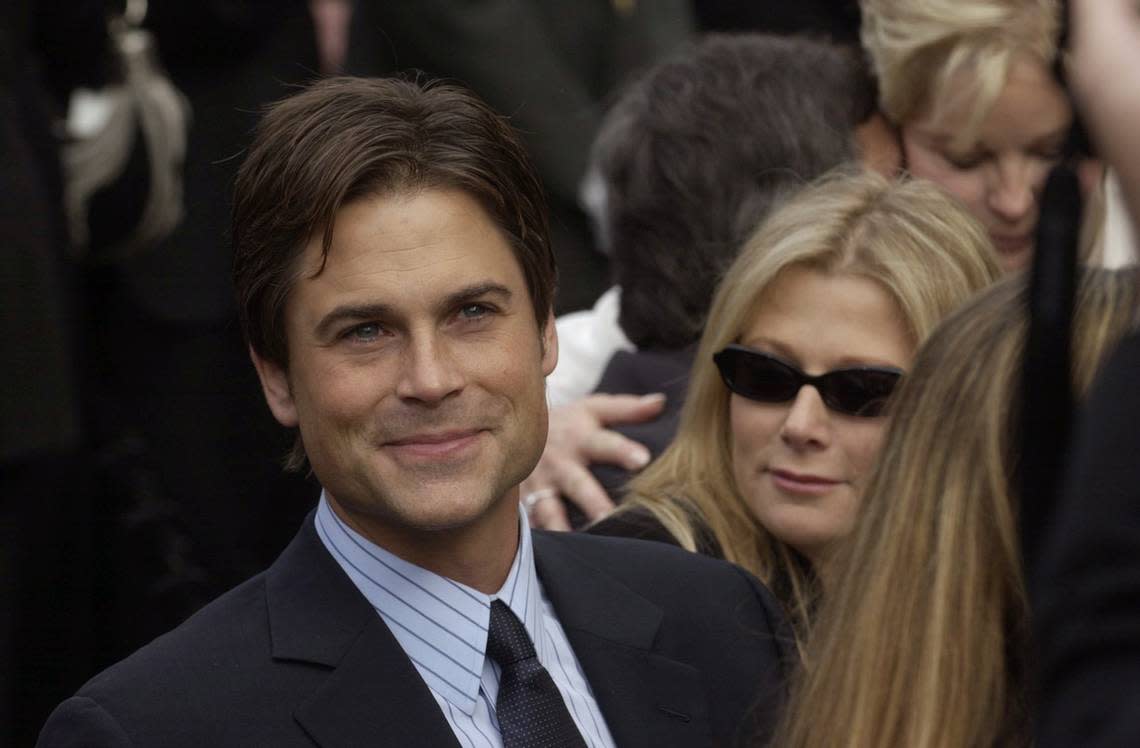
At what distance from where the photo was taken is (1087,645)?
152 centimetres

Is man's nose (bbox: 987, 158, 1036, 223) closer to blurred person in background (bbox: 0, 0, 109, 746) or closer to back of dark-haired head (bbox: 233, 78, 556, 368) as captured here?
back of dark-haired head (bbox: 233, 78, 556, 368)

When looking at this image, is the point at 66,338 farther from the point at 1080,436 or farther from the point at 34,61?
the point at 1080,436

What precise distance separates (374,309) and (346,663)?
18.0 inches

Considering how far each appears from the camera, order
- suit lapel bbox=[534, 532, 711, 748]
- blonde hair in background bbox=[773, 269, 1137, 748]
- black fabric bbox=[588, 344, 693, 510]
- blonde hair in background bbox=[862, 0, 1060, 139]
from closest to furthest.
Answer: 1. blonde hair in background bbox=[773, 269, 1137, 748]
2. suit lapel bbox=[534, 532, 711, 748]
3. black fabric bbox=[588, 344, 693, 510]
4. blonde hair in background bbox=[862, 0, 1060, 139]

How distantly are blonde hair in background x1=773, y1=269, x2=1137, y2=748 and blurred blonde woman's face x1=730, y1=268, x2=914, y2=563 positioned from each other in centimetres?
101

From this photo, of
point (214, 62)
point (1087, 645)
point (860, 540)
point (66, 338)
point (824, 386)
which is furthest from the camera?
point (214, 62)

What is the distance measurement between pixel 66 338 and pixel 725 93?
5.55 ft

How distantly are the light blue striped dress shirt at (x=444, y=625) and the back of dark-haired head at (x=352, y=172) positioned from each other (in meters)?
0.30

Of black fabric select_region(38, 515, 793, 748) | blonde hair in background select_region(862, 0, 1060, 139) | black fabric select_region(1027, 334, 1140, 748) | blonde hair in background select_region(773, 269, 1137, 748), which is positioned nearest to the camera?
black fabric select_region(1027, 334, 1140, 748)

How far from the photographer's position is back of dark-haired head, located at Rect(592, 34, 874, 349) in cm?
383

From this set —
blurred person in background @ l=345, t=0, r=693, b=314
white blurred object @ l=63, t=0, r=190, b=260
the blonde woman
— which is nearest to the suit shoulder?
the blonde woman

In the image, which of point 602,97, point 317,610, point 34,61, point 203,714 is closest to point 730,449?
point 317,610

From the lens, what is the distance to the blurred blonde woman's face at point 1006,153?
4.12 m

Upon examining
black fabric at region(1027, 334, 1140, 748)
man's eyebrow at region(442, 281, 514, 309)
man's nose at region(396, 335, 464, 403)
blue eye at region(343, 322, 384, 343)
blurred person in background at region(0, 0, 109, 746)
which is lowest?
blurred person in background at region(0, 0, 109, 746)
